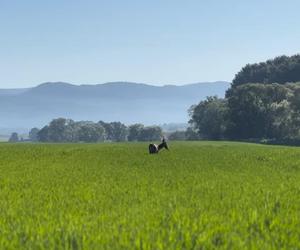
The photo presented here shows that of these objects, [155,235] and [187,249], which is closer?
[187,249]

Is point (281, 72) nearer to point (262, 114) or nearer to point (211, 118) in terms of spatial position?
point (211, 118)

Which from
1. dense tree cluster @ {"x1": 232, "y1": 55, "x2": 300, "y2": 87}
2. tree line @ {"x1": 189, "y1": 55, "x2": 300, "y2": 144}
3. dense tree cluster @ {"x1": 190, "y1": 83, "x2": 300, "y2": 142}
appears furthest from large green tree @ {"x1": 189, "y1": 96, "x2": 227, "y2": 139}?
dense tree cluster @ {"x1": 232, "y1": 55, "x2": 300, "y2": 87}

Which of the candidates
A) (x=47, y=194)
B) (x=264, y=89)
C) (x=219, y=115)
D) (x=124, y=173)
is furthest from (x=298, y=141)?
(x=47, y=194)

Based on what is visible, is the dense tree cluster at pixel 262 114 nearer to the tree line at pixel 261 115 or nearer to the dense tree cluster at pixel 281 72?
the tree line at pixel 261 115

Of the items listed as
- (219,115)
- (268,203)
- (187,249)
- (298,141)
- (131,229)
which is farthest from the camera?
(219,115)

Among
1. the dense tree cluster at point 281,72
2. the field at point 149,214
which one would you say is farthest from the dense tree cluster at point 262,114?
the field at point 149,214

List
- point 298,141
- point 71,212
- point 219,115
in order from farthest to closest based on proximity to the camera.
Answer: point 219,115 < point 298,141 < point 71,212

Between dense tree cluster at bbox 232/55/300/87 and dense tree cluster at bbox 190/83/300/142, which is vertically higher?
dense tree cluster at bbox 232/55/300/87

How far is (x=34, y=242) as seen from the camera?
979cm

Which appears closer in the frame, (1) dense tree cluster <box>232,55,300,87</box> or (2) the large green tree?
(2) the large green tree

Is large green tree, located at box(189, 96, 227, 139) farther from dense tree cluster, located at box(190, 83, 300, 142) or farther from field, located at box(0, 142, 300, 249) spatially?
field, located at box(0, 142, 300, 249)

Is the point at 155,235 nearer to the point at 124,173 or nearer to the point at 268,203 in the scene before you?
the point at 268,203

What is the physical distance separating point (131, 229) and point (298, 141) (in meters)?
110

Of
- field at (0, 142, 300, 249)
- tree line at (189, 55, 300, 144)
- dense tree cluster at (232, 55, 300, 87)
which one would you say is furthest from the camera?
dense tree cluster at (232, 55, 300, 87)
